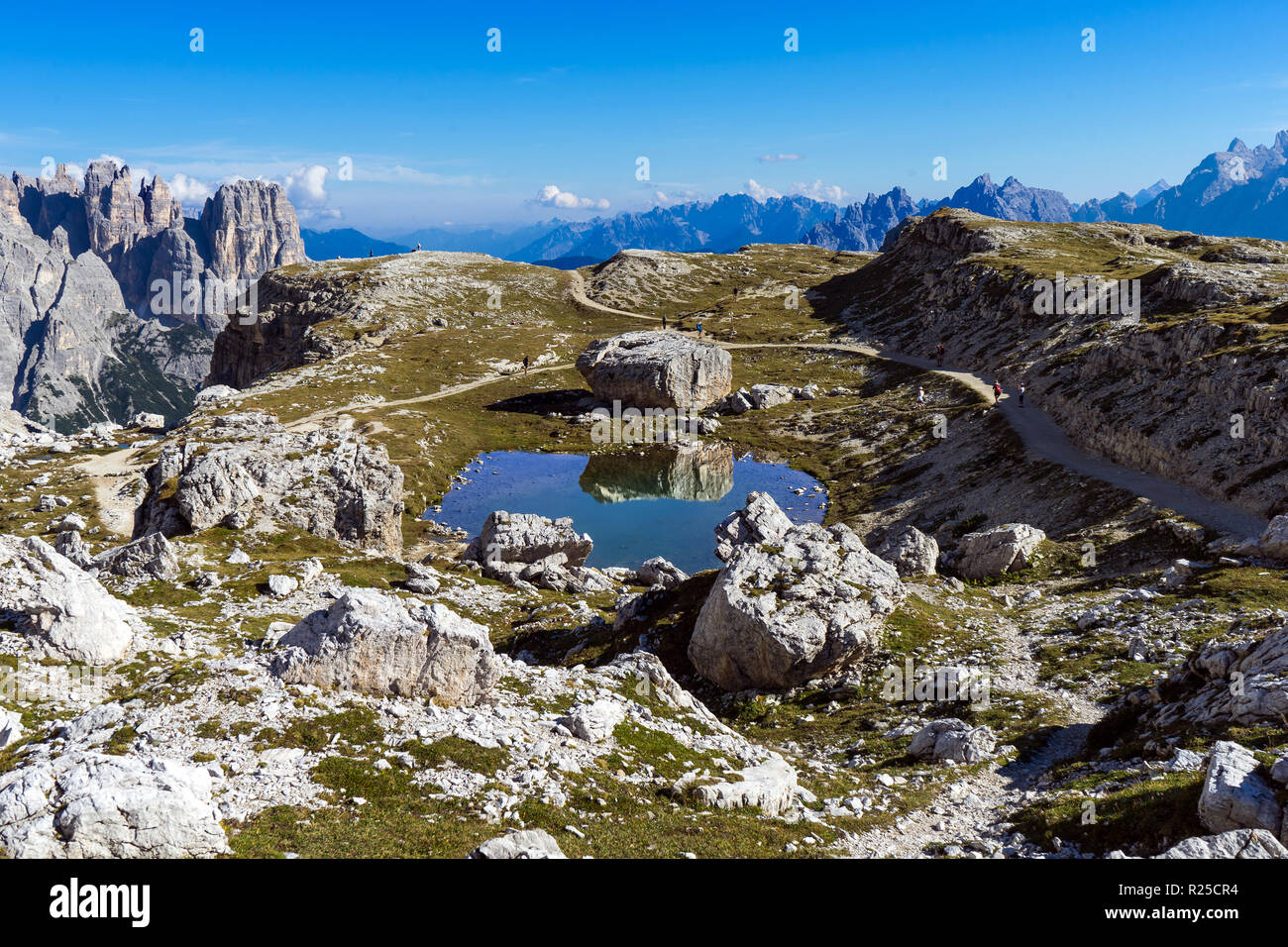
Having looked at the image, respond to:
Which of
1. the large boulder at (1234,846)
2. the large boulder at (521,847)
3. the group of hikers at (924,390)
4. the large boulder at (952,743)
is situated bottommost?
the large boulder at (952,743)

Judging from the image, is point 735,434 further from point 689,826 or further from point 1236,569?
point 689,826

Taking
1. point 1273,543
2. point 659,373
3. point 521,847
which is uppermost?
point 659,373

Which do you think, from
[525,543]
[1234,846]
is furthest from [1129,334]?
[1234,846]

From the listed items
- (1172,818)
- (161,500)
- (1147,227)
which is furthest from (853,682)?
(1147,227)

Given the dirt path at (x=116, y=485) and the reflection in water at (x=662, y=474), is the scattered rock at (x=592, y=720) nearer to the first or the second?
the dirt path at (x=116, y=485)

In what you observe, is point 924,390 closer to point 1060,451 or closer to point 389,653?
point 1060,451

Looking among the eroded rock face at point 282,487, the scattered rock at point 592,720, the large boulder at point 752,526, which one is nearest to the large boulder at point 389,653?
the scattered rock at point 592,720
